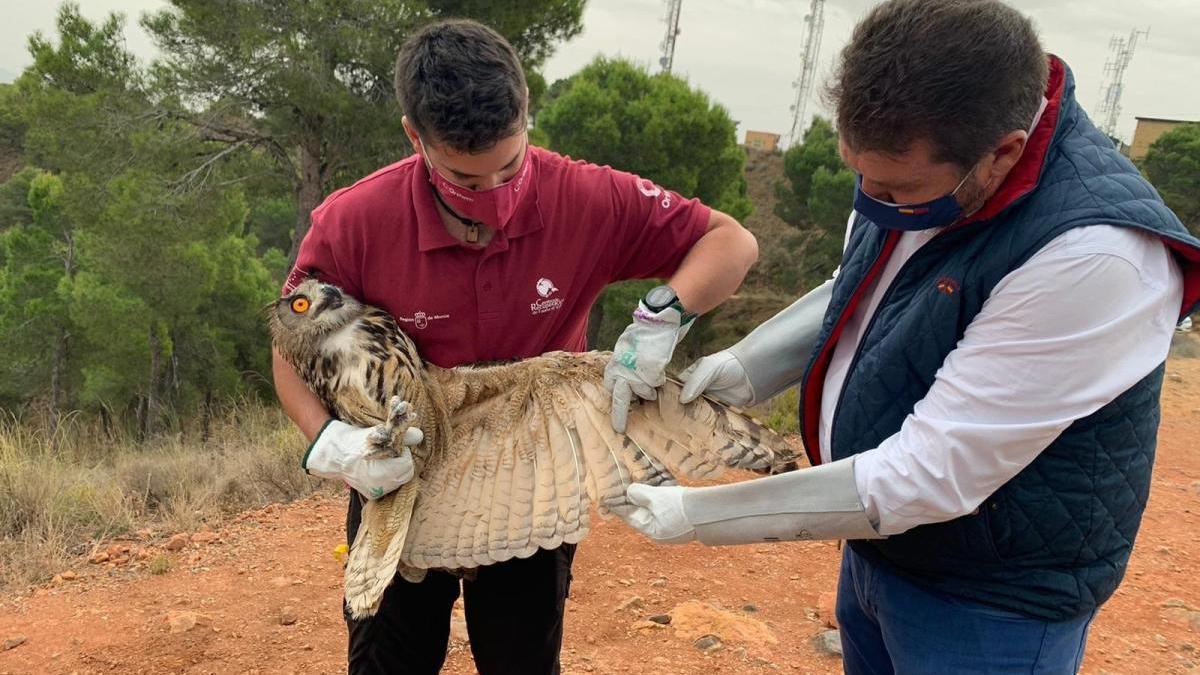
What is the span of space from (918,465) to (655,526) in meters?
0.68

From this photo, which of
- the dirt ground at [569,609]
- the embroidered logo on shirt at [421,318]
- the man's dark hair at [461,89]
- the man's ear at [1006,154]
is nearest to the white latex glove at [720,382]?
the embroidered logo on shirt at [421,318]

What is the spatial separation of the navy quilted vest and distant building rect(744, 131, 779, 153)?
123 feet

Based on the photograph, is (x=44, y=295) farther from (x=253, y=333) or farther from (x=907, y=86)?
(x=907, y=86)

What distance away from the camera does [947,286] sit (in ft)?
4.93

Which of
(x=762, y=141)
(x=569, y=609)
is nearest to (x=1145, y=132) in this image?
(x=762, y=141)

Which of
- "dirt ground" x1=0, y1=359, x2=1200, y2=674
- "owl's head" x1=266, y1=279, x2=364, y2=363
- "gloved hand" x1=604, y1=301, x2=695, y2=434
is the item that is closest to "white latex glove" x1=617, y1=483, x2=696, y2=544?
"gloved hand" x1=604, y1=301, x2=695, y2=434

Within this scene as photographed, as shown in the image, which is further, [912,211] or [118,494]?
[118,494]

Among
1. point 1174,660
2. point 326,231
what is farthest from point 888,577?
point 1174,660

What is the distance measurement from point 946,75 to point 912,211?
12.0 inches

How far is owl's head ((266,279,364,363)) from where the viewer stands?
2.30 m

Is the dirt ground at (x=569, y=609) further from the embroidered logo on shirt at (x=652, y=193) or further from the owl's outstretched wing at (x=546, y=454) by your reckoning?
the embroidered logo on shirt at (x=652, y=193)

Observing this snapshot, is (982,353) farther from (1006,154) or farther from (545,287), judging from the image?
(545,287)

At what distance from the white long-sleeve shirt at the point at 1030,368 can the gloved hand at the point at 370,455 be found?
1246 mm

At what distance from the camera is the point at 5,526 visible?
4.84 m
